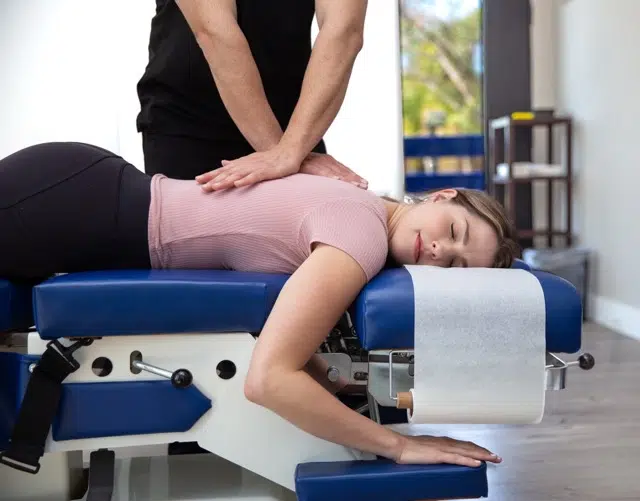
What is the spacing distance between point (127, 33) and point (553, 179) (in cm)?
216

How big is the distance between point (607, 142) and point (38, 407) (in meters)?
3.25

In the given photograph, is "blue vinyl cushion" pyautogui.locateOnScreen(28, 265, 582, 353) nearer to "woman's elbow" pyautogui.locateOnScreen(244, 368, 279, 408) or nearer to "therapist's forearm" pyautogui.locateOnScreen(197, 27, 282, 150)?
"woman's elbow" pyautogui.locateOnScreen(244, 368, 279, 408)

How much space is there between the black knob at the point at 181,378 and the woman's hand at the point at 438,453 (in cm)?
33

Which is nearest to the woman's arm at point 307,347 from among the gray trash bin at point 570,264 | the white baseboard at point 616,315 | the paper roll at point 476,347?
the paper roll at point 476,347

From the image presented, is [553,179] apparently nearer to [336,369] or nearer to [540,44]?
[540,44]

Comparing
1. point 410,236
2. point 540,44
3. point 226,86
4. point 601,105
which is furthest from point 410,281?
point 540,44

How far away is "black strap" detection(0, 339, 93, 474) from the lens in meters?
1.29

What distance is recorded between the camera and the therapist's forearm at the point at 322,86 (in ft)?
5.23

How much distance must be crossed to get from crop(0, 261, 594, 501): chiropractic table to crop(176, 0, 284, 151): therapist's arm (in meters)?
0.37

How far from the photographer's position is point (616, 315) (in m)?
3.80

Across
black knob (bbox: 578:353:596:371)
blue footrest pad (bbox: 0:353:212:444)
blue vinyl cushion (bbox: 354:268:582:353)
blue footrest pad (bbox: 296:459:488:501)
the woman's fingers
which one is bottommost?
blue footrest pad (bbox: 296:459:488:501)

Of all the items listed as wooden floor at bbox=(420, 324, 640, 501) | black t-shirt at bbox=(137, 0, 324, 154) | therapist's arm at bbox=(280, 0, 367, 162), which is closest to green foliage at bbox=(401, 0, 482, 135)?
wooden floor at bbox=(420, 324, 640, 501)

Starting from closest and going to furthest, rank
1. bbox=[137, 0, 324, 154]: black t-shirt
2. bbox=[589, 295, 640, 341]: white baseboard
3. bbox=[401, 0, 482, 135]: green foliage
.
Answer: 1. bbox=[137, 0, 324, 154]: black t-shirt
2. bbox=[589, 295, 640, 341]: white baseboard
3. bbox=[401, 0, 482, 135]: green foliage

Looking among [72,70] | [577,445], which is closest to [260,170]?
[577,445]
